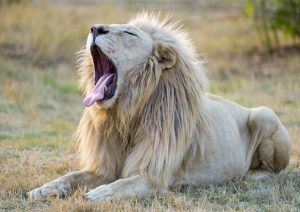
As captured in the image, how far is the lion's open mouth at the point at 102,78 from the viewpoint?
5.84 m

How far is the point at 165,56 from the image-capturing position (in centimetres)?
604

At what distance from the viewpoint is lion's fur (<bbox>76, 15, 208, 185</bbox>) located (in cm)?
584

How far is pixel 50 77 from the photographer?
12758mm

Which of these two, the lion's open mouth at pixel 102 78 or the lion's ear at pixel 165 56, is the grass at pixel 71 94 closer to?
the lion's open mouth at pixel 102 78

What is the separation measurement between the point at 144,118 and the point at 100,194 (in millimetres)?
804

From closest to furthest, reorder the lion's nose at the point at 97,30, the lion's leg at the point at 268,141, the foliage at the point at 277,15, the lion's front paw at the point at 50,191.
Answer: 1. the lion's front paw at the point at 50,191
2. the lion's nose at the point at 97,30
3. the lion's leg at the point at 268,141
4. the foliage at the point at 277,15

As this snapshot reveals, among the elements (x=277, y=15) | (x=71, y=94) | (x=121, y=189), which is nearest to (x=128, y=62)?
(x=121, y=189)

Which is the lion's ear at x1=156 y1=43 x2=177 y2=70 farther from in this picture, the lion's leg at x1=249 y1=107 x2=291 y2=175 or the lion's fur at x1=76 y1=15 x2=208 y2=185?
the lion's leg at x1=249 y1=107 x2=291 y2=175

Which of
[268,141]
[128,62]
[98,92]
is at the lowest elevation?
[268,141]

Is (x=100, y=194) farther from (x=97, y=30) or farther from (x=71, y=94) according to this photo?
(x=71, y=94)

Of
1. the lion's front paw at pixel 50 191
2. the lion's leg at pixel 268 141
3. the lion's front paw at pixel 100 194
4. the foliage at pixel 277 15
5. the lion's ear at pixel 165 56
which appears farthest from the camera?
the foliage at pixel 277 15

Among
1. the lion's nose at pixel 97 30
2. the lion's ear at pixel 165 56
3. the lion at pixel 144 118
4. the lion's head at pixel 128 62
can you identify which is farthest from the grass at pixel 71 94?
the lion's nose at pixel 97 30

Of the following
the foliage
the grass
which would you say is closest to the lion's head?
the grass

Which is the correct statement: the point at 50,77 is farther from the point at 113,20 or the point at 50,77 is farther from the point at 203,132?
the point at 203,132
